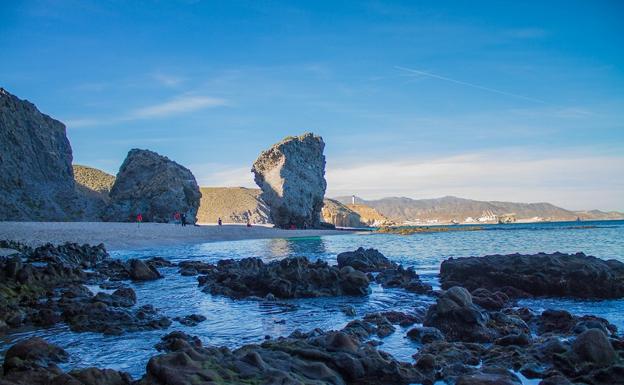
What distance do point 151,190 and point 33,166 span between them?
14.5 metres

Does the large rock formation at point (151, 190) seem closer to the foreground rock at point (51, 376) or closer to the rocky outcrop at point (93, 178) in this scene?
the rocky outcrop at point (93, 178)

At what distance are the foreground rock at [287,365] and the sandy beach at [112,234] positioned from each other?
104 feet

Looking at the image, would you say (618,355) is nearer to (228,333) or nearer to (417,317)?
(417,317)

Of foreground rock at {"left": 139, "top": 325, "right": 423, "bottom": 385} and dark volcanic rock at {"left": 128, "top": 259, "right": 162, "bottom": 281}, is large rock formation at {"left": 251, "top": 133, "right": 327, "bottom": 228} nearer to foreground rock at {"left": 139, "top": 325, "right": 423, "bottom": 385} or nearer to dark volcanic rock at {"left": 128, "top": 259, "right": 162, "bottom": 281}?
dark volcanic rock at {"left": 128, "top": 259, "right": 162, "bottom": 281}

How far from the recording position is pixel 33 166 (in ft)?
174

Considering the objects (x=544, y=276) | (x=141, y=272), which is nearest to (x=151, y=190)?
(x=141, y=272)

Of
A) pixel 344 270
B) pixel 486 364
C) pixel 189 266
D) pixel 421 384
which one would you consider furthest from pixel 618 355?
pixel 189 266

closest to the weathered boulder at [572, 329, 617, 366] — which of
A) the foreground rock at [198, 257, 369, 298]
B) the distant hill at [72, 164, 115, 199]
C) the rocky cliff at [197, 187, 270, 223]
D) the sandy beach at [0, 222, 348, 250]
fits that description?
the foreground rock at [198, 257, 369, 298]

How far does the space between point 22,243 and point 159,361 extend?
101 ft

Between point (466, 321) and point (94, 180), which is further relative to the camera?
point (94, 180)

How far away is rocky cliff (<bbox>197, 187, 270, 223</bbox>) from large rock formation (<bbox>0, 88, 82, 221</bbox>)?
346 feet

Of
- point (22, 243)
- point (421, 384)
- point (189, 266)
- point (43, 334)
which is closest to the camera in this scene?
point (421, 384)

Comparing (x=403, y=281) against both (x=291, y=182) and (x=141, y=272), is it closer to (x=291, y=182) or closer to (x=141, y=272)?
(x=141, y=272)

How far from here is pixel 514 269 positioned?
1731 centimetres
